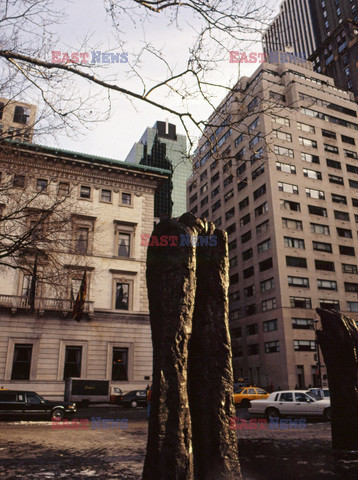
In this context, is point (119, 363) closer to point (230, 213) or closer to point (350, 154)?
point (230, 213)

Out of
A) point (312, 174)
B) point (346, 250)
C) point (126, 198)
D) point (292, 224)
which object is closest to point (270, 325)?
point (292, 224)

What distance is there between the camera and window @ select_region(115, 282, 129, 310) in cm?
2953

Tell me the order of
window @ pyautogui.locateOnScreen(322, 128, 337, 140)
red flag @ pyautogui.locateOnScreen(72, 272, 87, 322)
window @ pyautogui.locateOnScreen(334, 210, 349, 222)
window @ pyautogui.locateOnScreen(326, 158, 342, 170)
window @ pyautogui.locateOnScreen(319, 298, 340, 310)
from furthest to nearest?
window @ pyautogui.locateOnScreen(322, 128, 337, 140), window @ pyautogui.locateOnScreen(326, 158, 342, 170), window @ pyautogui.locateOnScreen(334, 210, 349, 222), window @ pyautogui.locateOnScreen(319, 298, 340, 310), red flag @ pyautogui.locateOnScreen(72, 272, 87, 322)

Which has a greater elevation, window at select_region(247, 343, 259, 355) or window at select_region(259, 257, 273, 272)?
window at select_region(259, 257, 273, 272)

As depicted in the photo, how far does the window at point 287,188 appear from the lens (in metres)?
51.2

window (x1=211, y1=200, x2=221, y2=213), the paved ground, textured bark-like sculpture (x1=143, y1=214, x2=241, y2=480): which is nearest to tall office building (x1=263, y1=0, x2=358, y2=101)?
window (x1=211, y1=200, x2=221, y2=213)

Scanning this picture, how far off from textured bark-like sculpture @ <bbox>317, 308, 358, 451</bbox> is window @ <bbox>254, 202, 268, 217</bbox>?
44.0 m

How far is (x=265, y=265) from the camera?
50.4 metres

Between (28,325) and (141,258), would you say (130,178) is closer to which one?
(141,258)

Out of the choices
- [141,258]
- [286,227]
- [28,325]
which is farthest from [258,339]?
[28,325]

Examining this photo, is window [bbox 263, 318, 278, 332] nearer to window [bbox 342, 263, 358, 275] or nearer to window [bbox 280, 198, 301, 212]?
window [bbox 342, 263, 358, 275]

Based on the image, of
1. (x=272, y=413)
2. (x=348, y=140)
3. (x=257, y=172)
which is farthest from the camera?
(x=348, y=140)

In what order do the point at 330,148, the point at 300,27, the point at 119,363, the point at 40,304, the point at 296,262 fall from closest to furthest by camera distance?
the point at 40,304
the point at 119,363
the point at 296,262
the point at 330,148
the point at 300,27

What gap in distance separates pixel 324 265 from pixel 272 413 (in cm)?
3629
